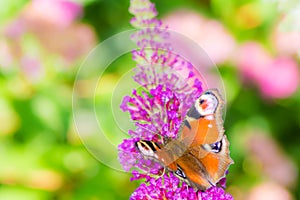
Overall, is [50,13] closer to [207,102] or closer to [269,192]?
[269,192]

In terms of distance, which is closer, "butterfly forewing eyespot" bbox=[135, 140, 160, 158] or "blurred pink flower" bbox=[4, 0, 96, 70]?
"butterfly forewing eyespot" bbox=[135, 140, 160, 158]

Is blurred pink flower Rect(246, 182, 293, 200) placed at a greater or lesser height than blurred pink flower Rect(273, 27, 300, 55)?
lesser

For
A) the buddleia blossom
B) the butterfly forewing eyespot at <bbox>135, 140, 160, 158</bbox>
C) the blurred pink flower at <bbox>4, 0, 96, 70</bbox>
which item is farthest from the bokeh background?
the butterfly forewing eyespot at <bbox>135, 140, 160, 158</bbox>

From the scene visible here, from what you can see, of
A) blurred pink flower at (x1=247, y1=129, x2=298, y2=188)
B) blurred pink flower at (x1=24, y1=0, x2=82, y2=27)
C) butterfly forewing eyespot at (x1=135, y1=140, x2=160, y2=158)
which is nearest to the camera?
butterfly forewing eyespot at (x1=135, y1=140, x2=160, y2=158)

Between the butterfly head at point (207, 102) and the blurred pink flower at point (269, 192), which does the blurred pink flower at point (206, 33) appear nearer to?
the blurred pink flower at point (269, 192)

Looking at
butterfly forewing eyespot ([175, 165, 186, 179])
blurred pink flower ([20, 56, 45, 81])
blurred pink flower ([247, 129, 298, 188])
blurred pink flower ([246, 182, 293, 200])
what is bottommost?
butterfly forewing eyespot ([175, 165, 186, 179])

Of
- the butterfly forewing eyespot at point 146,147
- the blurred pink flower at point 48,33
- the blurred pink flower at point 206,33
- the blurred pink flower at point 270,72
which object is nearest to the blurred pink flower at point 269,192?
the blurred pink flower at point 270,72

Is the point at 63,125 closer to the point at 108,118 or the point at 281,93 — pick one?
the point at 108,118

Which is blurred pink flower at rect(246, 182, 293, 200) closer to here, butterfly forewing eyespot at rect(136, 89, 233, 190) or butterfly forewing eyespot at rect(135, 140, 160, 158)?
butterfly forewing eyespot at rect(136, 89, 233, 190)
